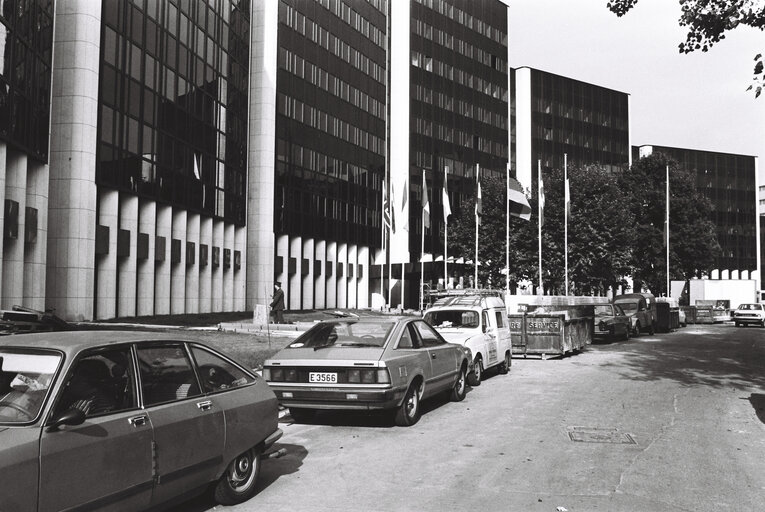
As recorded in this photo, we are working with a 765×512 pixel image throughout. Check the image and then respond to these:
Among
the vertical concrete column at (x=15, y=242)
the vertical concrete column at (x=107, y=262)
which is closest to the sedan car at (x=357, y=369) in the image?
the vertical concrete column at (x=15, y=242)

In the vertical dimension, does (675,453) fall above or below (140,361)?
below

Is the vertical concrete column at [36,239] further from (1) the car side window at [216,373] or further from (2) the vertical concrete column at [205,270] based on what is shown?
(1) the car side window at [216,373]

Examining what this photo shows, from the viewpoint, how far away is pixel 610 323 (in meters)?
28.7

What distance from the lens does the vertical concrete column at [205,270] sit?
4041cm

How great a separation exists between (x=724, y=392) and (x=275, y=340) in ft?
43.5

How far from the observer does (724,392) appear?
43.8 ft

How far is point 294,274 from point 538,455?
4402 centimetres

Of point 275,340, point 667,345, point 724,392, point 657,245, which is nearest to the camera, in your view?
point 724,392

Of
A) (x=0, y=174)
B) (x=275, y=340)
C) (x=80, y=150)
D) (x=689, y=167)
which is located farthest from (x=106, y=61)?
(x=689, y=167)

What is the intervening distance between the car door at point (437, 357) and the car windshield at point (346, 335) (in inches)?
32.1

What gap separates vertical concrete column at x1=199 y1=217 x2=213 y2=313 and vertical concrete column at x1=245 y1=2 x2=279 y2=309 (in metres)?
5.50

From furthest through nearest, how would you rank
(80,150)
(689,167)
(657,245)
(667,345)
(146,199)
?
(689,167)
(657,245)
(146,199)
(80,150)
(667,345)

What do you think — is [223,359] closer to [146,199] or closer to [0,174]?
[0,174]

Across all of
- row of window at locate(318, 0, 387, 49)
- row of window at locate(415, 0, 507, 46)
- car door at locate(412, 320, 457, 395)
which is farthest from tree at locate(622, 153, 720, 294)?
car door at locate(412, 320, 457, 395)
